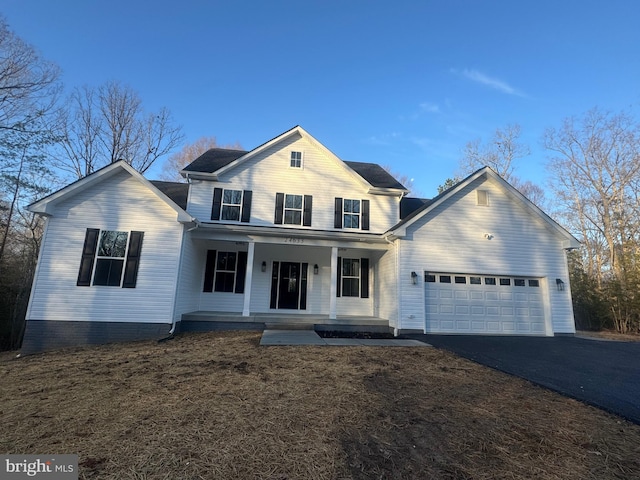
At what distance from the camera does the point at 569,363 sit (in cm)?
644

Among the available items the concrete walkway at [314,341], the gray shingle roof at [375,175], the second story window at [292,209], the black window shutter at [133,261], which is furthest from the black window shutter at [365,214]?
the black window shutter at [133,261]

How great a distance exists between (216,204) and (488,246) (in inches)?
403

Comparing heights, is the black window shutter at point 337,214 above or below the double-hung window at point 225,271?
above

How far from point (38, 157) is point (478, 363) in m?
18.3

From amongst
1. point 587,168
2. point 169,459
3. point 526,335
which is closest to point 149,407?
point 169,459

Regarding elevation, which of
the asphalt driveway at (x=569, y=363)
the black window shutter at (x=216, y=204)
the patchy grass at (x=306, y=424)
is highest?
the black window shutter at (x=216, y=204)

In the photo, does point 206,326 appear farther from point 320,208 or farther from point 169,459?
point 169,459

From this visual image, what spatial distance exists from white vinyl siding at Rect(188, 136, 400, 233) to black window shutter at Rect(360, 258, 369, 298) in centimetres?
157

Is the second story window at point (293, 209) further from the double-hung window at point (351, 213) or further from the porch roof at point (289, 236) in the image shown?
the double-hung window at point (351, 213)

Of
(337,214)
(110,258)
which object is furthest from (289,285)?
(110,258)

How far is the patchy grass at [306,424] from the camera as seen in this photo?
8.03 ft

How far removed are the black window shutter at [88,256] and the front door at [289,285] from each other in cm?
601

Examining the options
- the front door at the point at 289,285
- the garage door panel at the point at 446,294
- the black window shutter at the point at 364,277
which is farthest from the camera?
the black window shutter at the point at 364,277

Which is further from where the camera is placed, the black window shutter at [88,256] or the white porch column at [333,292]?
the white porch column at [333,292]
